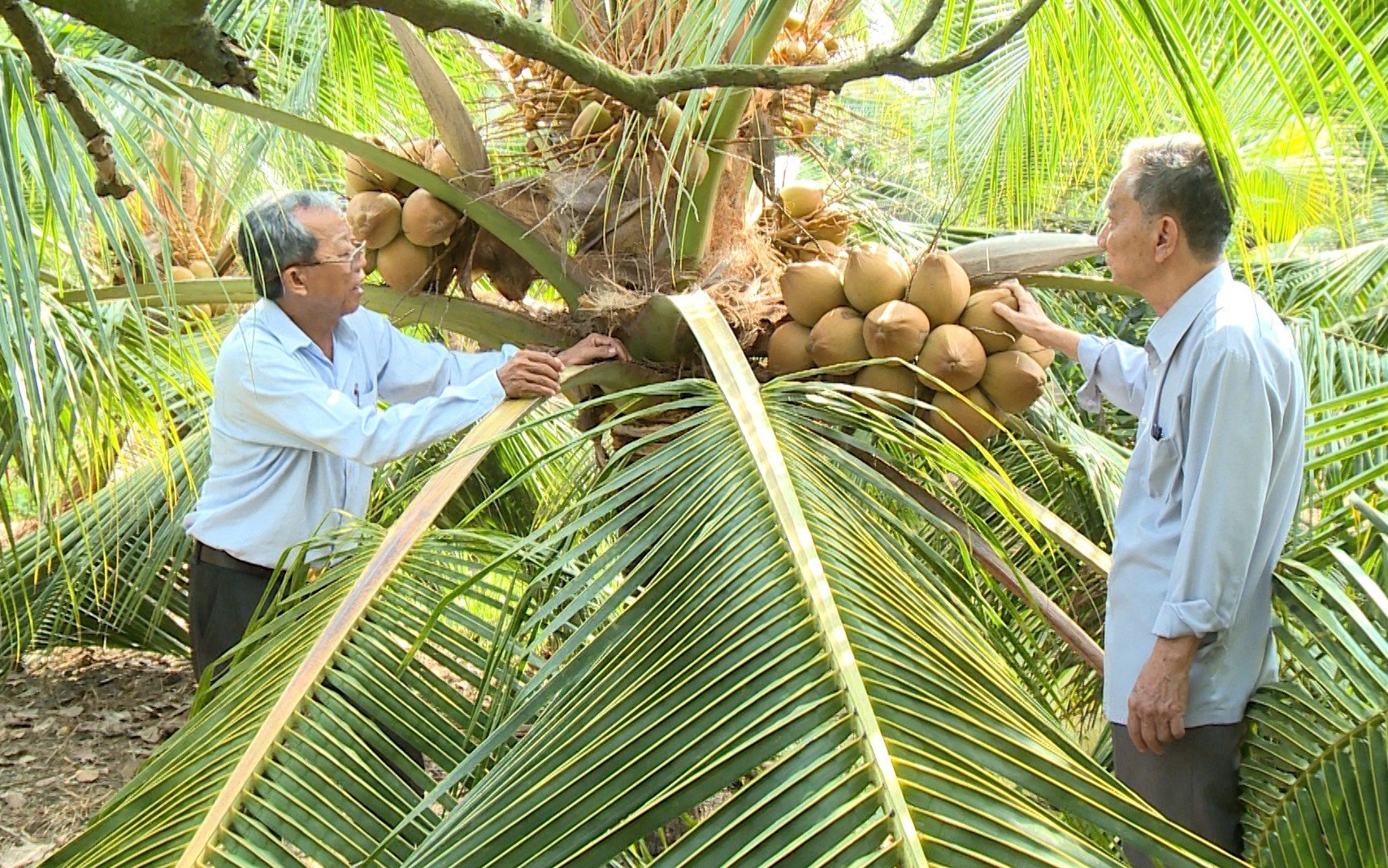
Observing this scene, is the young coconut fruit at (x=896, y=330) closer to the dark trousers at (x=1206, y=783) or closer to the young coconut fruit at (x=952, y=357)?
the young coconut fruit at (x=952, y=357)

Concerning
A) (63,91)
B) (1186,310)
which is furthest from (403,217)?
(1186,310)

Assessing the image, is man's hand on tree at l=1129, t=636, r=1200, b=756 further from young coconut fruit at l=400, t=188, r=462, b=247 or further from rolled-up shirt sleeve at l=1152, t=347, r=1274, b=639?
young coconut fruit at l=400, t=188, r=462, b=247

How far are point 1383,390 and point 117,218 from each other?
165 centimetres

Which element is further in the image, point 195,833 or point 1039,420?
point 1039,420

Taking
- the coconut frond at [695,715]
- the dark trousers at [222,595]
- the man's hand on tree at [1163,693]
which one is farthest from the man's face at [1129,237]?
the dark trousers at [222,595]

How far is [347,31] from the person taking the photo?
3.22 meters

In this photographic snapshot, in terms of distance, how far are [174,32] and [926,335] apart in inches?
55.7

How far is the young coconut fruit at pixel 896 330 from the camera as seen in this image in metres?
2.23

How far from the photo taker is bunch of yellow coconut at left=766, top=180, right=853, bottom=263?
9.01 feet

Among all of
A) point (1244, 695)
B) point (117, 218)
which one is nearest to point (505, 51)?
point (117, 218)

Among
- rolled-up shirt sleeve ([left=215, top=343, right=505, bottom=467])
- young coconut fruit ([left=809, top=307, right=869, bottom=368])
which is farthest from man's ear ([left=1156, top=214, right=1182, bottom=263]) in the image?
rolled-up shirt sleeve ([left=215, top=343, right=505, bottom=467])

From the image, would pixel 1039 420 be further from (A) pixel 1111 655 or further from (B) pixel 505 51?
(B) pixel 505 51

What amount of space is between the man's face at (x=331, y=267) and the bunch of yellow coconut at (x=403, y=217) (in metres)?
0.05

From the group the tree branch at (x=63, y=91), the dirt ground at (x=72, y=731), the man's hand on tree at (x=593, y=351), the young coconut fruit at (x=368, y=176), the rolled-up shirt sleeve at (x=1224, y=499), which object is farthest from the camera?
the dirt ground at (x=72, y=731)
